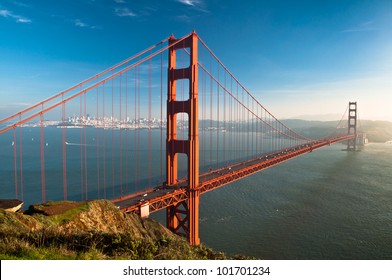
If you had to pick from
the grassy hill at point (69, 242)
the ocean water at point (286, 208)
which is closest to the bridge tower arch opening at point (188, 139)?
the ocean water at point (286, 208)

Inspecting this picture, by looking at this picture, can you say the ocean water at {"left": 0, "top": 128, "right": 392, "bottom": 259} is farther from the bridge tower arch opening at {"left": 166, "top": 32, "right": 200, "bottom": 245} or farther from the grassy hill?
the grassy hill

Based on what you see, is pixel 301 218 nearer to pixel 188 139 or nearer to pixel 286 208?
pixel 286 208

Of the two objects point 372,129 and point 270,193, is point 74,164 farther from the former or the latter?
point 372,129

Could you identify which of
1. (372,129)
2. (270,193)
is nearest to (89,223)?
(270,193)

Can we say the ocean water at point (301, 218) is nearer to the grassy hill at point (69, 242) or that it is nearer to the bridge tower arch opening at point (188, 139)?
the bridge tower arch opening at point (188, 139)

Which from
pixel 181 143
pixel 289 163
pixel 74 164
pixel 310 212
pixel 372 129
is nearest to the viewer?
pixel 181 143

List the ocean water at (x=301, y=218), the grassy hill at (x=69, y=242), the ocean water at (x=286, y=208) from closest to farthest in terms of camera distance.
A: the grassy hill at (x=69, y=242) → the ocean water at (x=301, y=218) → the ocean water at (x=286, y=208)

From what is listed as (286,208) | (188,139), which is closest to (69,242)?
(188,139)

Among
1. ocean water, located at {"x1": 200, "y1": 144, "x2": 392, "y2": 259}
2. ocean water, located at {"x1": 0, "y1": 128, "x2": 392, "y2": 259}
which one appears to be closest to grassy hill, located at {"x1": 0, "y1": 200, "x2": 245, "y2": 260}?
ocean water, located at {"x1": 0, "y1": 128, "x2": 392, "y2": 259}
